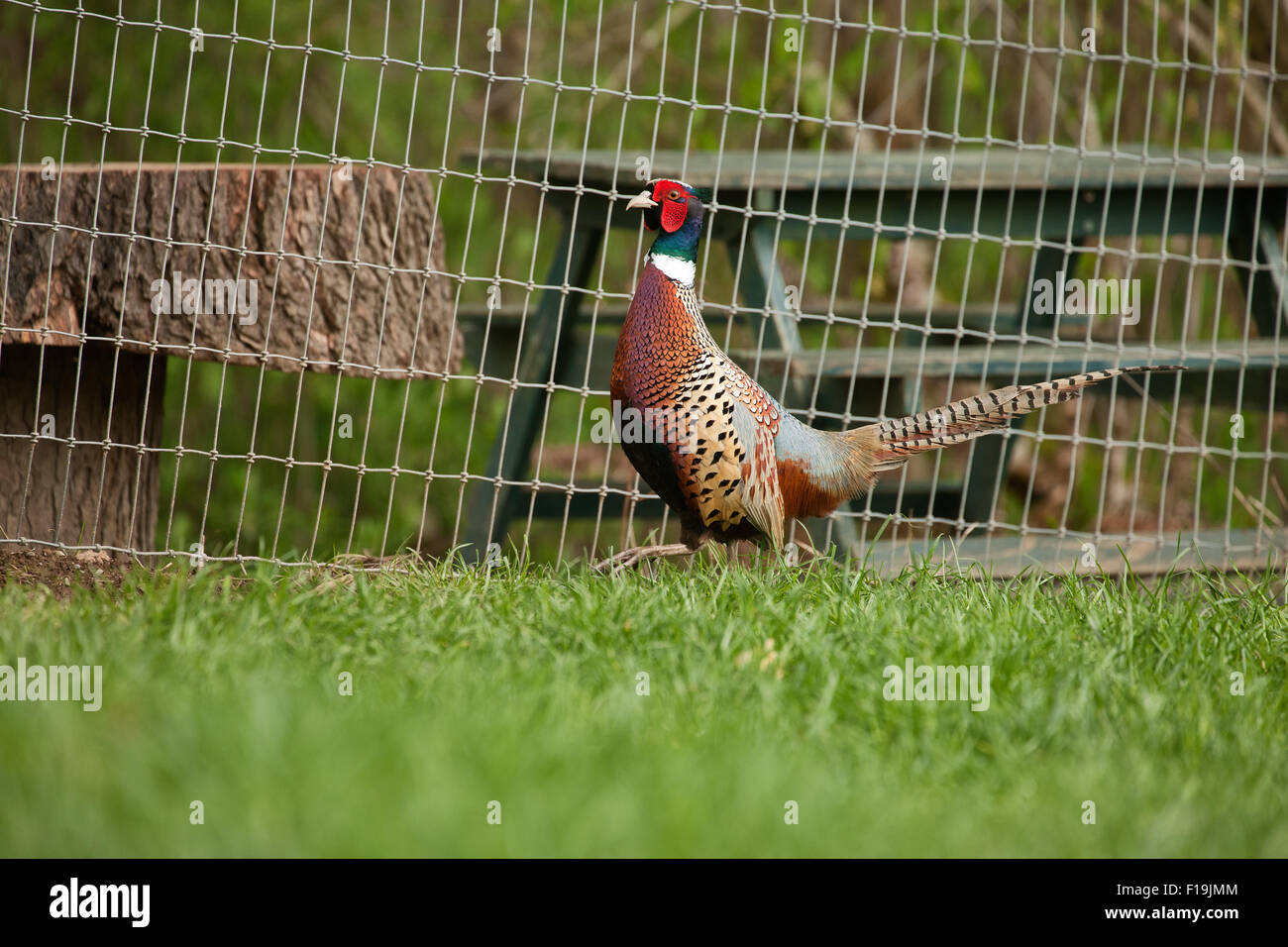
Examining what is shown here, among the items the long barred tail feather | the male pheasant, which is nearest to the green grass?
the male pheasant

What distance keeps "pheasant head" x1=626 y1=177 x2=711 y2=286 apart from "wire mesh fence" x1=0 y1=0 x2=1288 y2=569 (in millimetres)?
244

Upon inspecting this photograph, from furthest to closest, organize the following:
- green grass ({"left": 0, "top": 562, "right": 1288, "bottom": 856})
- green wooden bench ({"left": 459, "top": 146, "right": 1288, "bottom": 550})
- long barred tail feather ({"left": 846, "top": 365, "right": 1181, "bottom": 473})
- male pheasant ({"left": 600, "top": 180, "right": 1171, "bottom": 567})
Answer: green wooden bench ({"left": 459, "top": 146, "right": 1288, "bottom": 550}) < long barred tail feather ({"left": 846, "top": 365, "right": 1181, "bottom": 473}) < male pheasant ({"left": 600, "top": 180, "right": 1171, "bottom": 567}) < green grass ({"left": 0, "top": 562, "right": 1288, "bottom": 856})

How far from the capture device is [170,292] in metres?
3.58

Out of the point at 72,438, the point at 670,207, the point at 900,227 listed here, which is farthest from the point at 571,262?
the point at 72,438

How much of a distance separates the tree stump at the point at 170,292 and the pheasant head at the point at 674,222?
81cm

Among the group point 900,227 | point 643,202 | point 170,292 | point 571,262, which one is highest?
point 900,227

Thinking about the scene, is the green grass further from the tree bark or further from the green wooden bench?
the green wooden bench

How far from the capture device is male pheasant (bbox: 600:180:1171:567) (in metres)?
3.25

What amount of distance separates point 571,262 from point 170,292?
137cm

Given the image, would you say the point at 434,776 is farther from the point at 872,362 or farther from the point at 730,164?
the point at 730,164

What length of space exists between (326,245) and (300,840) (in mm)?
2355

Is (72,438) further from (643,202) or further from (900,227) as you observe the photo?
(900,227)

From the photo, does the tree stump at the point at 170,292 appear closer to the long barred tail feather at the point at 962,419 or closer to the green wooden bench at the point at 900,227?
the green wooden bench at the point at 900,227
